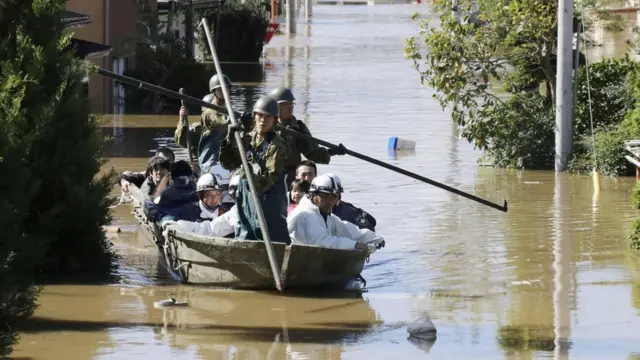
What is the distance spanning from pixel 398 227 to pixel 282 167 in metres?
4.98

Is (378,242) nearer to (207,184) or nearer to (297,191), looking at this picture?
(297,191)

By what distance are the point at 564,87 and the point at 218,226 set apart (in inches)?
348

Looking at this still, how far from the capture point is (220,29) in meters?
47.9

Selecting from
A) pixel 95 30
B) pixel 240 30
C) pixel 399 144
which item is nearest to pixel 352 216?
pixel 399 144

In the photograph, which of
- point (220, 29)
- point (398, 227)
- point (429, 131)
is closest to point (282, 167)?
point (398, 227)

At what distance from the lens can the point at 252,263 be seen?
12406 millimetres

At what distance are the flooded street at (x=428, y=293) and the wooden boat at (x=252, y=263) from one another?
155 millimetres

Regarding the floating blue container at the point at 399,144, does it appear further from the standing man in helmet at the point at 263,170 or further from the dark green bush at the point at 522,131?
the standing man in helmet at the point at 263,170

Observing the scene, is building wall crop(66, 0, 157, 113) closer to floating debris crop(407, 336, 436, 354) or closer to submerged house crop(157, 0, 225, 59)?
submerged house crop(157, 0, 225, 59)

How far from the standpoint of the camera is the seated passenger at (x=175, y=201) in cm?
1414

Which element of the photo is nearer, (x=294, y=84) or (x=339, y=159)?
(x=339, y=159)

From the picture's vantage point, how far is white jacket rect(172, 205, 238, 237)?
13188mm

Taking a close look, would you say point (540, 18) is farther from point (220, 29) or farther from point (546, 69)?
point (220, 29)

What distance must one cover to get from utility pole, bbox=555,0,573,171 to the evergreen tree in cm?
827
